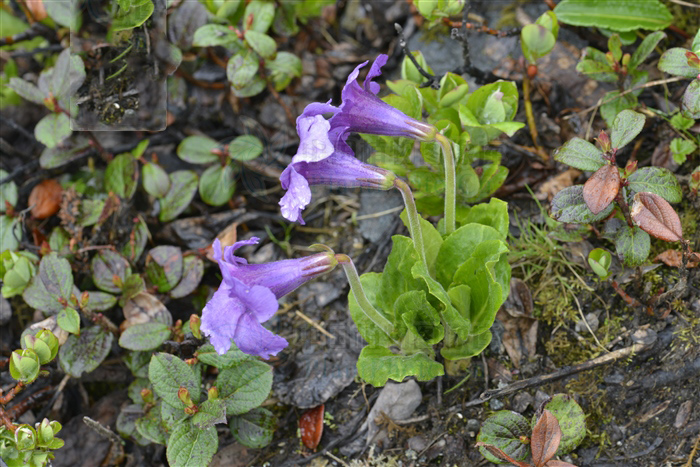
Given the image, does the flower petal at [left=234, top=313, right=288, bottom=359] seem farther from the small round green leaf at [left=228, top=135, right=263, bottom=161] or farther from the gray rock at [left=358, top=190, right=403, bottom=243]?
the small round green leaf at [left=228, top=135, right=263, bottom=161]

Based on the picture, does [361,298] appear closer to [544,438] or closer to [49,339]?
[544,438]

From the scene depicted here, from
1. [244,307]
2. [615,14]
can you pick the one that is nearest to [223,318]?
[244,307]

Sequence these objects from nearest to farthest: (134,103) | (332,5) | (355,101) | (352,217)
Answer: (355,101) → (134,103) → (352,217) → (332,5)

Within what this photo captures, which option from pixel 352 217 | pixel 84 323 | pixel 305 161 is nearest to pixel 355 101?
pixel 305 161

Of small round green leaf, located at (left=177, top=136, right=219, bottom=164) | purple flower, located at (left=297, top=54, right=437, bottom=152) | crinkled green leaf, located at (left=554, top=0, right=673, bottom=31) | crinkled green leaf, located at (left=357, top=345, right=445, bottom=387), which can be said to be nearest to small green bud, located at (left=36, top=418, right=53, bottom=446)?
crinkled green leaf, located at (left=357, top=345, right=445, bottom=387)

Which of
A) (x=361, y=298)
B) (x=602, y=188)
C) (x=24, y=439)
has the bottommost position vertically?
(x=24, y=439)

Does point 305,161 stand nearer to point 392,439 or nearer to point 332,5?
point 392,439
